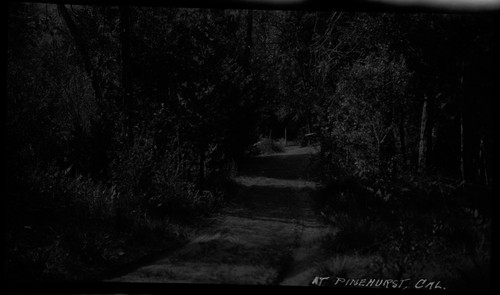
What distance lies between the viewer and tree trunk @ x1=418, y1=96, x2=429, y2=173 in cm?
581

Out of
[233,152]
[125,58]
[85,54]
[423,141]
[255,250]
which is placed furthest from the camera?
[233,152]

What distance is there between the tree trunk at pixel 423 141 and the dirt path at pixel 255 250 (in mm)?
1576

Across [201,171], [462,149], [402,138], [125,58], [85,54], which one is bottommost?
[201,171]

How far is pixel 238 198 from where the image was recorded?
29.1ft

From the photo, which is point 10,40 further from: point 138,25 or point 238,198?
point 238,198

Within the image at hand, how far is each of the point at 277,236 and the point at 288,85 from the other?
485 centimetres

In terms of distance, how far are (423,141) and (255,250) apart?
2.69 metres

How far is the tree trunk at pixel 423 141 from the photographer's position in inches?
229

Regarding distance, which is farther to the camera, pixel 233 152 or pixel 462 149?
pixel 233 152

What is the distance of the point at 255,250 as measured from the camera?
17.7 ft

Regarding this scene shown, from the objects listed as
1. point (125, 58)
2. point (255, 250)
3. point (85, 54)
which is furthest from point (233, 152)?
point (255, 250)

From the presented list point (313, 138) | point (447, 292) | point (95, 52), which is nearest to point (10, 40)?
point (95, 52)

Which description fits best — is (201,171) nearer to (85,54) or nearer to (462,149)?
(85,54)

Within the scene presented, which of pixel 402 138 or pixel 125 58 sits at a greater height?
pixel 125 58
